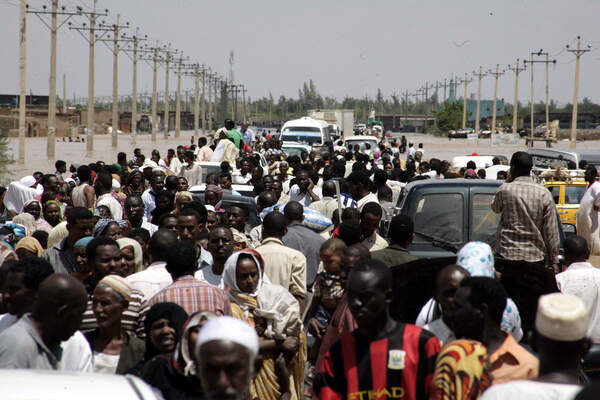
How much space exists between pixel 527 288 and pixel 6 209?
8.96 meters

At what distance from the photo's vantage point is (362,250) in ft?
20.3

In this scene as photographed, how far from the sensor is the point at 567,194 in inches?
662

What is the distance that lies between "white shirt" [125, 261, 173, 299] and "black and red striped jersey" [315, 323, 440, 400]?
2.49 m

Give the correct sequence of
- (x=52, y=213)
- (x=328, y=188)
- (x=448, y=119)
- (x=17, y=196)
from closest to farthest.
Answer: (x=52, y=213) < (x=328, y=188) < (x=17, y=196) < (x=448, y=119)

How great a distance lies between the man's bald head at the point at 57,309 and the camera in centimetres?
434

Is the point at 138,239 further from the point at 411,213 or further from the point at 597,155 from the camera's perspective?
the point at 597,155

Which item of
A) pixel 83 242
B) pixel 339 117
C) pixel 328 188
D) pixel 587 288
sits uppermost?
pixel 339 117

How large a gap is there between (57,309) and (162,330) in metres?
0.68

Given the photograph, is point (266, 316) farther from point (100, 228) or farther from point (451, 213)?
point (451, 213)

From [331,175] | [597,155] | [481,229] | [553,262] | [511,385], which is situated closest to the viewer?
[511,385]

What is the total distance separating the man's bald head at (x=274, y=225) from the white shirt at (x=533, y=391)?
465 centimetres

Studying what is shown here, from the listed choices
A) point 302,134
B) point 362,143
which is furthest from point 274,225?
point 302,134

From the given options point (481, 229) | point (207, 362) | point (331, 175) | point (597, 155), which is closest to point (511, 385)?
point (207, 362)

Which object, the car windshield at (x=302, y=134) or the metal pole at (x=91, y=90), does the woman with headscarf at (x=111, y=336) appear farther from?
the metal pole at (x=91, y=90)
